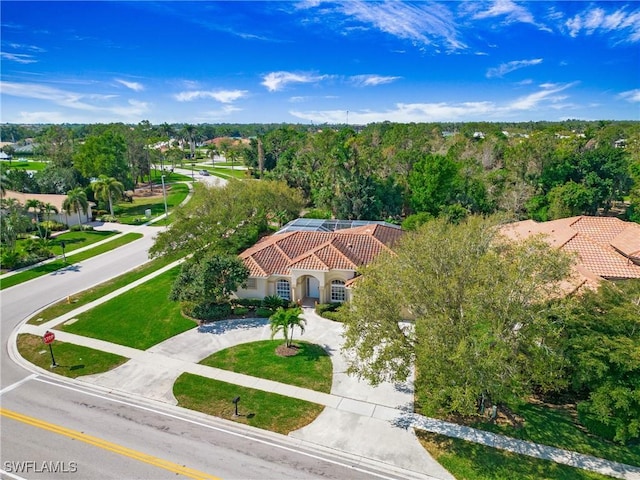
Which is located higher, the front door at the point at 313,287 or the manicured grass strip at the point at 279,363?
the front door at the point at 313,287

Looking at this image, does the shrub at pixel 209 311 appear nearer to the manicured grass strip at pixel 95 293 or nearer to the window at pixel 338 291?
the window at pixel 338 291

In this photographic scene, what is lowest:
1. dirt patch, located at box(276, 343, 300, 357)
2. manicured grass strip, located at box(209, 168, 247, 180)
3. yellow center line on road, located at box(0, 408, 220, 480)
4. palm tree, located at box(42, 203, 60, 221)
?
yellow center line on road, located at box(0, 408, 220, 480)

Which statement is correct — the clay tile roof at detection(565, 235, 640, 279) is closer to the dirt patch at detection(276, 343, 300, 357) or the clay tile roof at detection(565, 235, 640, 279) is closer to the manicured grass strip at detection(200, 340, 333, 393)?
the manicured grass strip at detection(200, 340, 333, 393)

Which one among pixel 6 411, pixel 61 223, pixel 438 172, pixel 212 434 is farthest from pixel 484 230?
pixel 61 223

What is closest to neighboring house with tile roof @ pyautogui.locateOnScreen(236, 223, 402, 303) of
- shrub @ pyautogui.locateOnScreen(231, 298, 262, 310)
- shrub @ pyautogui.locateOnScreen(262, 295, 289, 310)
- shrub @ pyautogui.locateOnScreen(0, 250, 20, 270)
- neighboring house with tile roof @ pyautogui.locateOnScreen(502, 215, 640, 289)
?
shrub @ pyautogui.locateOnScreen(231, 298, 262, 310)

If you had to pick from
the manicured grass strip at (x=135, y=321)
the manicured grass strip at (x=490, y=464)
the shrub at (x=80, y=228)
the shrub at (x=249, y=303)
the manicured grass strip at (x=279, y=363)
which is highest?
the shrub at (x=80, y=228)

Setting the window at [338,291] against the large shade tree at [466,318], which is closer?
the large shade tree at [466,318]

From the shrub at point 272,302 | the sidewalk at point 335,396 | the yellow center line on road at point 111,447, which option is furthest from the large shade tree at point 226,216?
the yellow center line on road at point 111,447

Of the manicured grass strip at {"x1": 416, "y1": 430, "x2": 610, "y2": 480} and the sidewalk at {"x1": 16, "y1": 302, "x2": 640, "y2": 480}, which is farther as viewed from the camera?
the sidewalk at {"x1": 16, "y1": 302, "x2": 640, "y2": 480}
